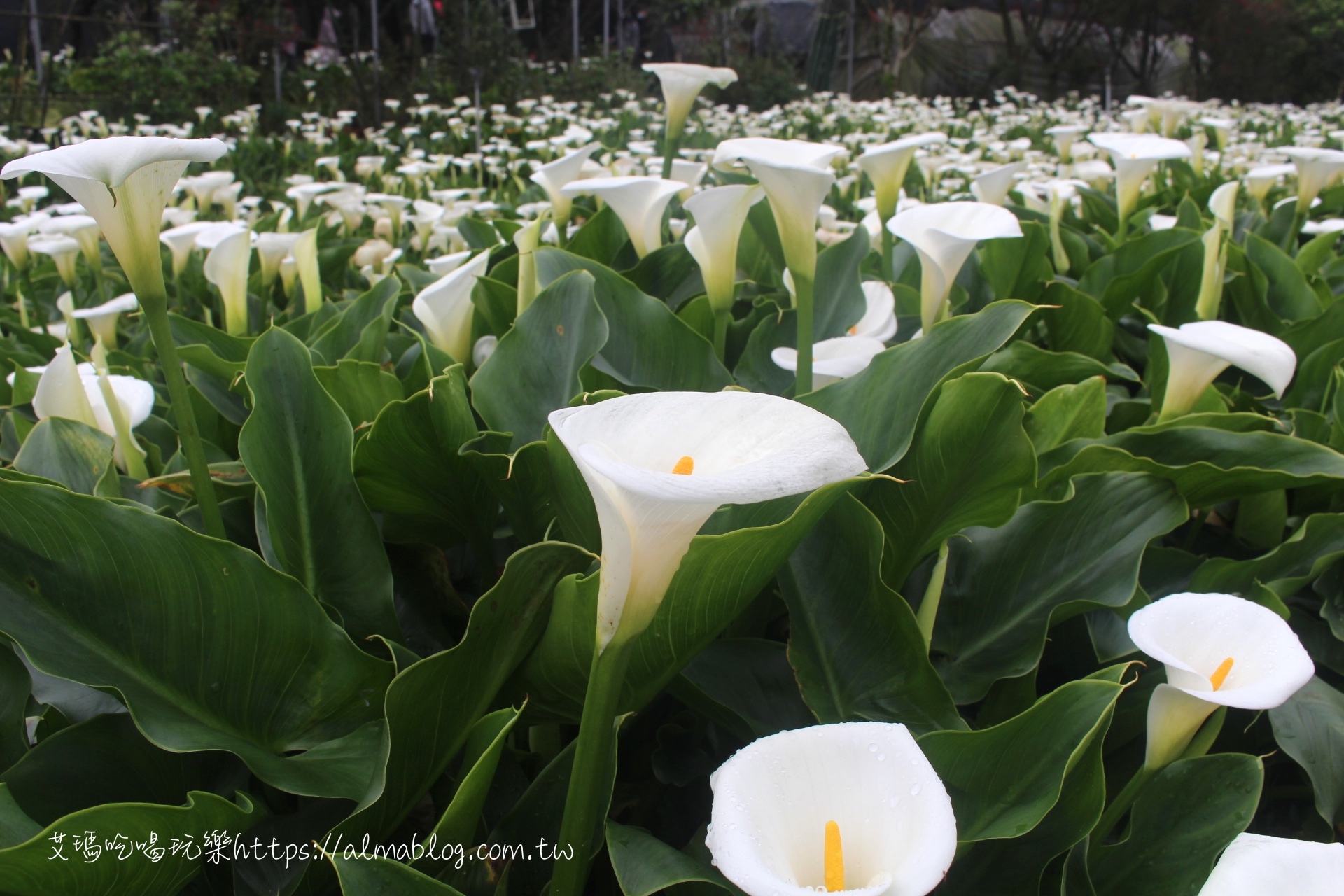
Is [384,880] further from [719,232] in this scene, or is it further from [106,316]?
[106,316]

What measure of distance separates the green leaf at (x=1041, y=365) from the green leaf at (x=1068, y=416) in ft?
0.52

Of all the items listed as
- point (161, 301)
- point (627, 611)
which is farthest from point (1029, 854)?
point (161, 301)

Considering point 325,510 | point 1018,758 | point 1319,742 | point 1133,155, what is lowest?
point 1319,742

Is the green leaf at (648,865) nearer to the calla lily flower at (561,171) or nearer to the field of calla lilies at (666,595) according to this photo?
the field of calla lilies at (666,595)

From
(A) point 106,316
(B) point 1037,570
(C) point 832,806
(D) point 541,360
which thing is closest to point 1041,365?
(B) point 1037,570

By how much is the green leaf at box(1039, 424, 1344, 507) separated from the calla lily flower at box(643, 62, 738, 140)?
884 millimetres

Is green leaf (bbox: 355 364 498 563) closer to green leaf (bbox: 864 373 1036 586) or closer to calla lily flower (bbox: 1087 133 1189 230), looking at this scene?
green leaf (bbox: 864 373 1036 586)

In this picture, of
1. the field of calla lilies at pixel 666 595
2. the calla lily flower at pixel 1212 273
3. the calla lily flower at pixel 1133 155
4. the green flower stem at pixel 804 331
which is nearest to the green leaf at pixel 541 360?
the field of calla lilies at pixel 666 595

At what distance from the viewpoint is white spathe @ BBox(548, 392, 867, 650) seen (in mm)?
496

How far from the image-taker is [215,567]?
77 cm

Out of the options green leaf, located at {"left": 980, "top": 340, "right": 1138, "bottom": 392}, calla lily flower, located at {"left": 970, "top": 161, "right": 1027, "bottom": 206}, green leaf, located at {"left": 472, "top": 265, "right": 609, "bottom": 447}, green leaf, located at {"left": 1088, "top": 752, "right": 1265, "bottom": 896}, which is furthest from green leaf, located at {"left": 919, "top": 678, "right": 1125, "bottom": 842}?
calla lily flower, located at {"left": 970, "top": 161, "right": 1027, "bottom": 206}

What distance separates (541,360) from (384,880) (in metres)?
0.66

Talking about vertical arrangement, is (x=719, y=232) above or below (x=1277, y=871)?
above

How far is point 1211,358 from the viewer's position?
1.13 meters
